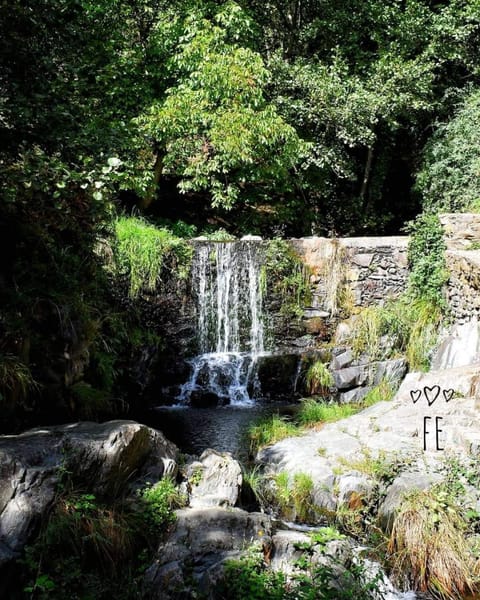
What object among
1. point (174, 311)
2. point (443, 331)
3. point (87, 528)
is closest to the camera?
point (87, 528)

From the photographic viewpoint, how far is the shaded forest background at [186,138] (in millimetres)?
4488

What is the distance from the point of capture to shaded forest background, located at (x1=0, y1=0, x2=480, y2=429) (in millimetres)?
4488

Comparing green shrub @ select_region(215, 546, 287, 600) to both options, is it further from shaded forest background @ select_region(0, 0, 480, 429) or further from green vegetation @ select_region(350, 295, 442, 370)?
green vegetation @ select_region(350, 295, 442, 370)

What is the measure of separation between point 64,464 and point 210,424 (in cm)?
383

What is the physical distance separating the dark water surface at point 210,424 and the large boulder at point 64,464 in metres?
1.96

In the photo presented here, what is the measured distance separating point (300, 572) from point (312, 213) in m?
11.8

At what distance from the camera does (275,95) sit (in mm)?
12977

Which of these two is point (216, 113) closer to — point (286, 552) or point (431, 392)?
point (431, 392)

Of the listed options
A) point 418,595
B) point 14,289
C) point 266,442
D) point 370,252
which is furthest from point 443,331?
point 14,289

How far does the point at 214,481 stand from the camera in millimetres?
4520

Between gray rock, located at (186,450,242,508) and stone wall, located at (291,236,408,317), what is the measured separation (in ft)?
18.8

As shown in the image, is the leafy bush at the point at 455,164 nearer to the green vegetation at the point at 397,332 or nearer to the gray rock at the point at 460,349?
the green vegetation at the point at 397,332

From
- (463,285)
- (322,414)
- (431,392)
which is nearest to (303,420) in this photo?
(322,414)

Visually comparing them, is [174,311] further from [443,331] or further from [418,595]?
[418,595]
